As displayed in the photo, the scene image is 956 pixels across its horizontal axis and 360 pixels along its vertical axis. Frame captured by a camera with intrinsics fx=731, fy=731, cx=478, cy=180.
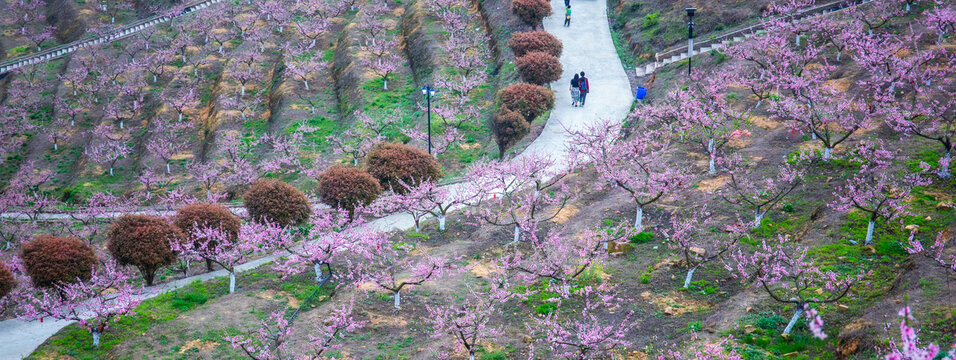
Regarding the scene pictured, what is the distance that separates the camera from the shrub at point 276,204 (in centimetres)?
3403

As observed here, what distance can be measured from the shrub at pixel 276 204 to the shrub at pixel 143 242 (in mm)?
3984

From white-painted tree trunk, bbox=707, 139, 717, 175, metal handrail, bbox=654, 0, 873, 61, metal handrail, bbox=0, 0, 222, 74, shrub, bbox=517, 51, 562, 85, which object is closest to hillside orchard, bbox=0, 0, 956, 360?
shrub, bbox=517, 51, 562, 85

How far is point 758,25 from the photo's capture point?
1871 inches

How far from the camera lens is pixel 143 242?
30.2m

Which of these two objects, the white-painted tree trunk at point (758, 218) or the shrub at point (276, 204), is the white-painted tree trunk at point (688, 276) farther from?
the shrub at point (276, 204)

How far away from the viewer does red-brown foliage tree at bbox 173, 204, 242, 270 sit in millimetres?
31828

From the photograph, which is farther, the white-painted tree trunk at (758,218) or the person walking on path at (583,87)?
the person walking on path at (583,87)

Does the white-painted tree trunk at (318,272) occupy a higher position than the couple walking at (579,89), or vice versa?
the couple walking at (579,89)

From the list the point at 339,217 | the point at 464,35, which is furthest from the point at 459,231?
the point at 464,35

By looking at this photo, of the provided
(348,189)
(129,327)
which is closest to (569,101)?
(348,189)

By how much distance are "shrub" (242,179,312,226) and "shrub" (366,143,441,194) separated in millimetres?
4096

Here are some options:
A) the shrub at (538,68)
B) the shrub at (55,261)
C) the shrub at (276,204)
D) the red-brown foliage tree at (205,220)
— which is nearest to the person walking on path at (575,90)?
the shrub at (538,68)

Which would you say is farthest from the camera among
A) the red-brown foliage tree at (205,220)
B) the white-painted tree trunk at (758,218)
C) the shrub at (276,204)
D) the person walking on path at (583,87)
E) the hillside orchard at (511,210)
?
the person walking on path at (583,87)

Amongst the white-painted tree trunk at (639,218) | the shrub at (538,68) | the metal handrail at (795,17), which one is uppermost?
the metal handrail at (795,17)
